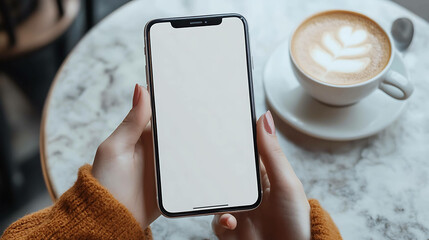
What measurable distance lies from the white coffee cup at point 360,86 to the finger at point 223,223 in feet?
0.83

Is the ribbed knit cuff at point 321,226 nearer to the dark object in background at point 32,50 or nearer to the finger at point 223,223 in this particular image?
the finger at point 223,223

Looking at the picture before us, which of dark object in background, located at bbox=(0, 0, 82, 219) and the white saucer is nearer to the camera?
the white saucer

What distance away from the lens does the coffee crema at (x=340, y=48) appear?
2.49ft

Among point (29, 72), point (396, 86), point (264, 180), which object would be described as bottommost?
A: point (29, 72)

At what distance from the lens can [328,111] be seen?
2.64 ft

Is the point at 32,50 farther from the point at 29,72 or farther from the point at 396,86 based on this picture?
the point at 396,86

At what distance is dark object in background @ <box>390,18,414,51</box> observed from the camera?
0.86m

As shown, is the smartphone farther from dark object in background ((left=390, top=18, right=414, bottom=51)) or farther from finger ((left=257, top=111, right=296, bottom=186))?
dark object in background ((left=390, top=18, right=414, bottom=51))

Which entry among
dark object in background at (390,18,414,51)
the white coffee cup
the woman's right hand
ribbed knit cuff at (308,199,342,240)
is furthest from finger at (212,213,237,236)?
dark object in background at (390,18,414,51)

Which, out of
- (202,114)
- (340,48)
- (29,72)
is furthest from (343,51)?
(29,72)

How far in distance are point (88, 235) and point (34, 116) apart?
921 mm

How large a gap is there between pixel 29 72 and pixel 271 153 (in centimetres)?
110

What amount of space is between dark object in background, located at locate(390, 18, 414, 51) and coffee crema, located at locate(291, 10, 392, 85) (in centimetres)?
11

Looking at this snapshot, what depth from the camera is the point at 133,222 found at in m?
0.65
